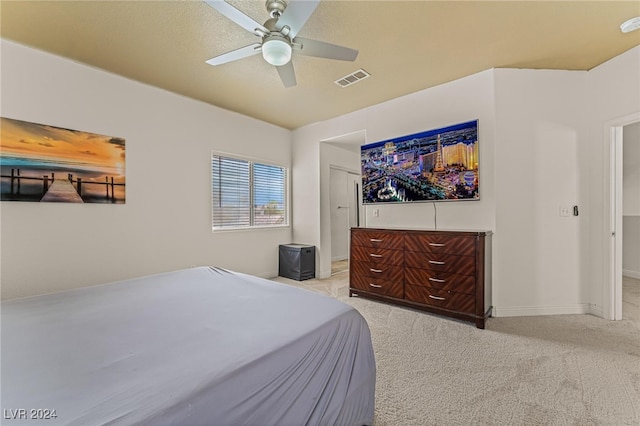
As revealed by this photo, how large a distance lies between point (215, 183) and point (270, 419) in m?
3.65

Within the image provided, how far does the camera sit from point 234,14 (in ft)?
5.76

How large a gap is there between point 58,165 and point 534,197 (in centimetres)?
497

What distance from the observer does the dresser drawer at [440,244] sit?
2.74 m

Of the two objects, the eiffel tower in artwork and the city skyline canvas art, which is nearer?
A: the city skyline canvas art

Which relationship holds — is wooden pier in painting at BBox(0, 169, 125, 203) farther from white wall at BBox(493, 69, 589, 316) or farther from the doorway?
white wall at BBox(493, 69, 589, 316)

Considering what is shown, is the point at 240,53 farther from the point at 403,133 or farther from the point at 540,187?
the point at 540,187

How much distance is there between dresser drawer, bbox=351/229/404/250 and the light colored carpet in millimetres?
824

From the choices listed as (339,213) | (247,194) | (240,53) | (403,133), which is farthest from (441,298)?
(339,213)

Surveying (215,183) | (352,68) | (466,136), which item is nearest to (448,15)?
(352,68)

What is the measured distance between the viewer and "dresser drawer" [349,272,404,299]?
10.6 ft

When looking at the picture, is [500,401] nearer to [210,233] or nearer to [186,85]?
[210,233]

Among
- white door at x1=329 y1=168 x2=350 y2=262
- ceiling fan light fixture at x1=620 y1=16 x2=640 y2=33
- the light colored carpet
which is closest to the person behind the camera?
the light colored carpet

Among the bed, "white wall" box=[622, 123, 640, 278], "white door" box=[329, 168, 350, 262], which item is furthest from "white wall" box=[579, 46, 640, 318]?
"white door" box=[329, 168, 350, 262]

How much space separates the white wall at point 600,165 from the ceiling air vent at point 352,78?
8.07ft
